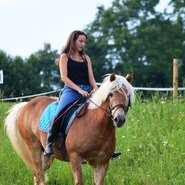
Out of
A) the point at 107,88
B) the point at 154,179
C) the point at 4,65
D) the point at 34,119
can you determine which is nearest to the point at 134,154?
the point at 154,179

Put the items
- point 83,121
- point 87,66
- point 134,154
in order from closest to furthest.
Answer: point 83,121, point 87,66, point 134,154

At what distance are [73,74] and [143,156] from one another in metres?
2.56

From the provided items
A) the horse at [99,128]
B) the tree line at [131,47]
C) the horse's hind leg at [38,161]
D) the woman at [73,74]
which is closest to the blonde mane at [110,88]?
the horse at [99,128]

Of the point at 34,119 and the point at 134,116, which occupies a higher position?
the point at 34,119

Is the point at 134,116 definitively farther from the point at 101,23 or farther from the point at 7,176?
the point at 101,23

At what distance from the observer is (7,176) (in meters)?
8.31

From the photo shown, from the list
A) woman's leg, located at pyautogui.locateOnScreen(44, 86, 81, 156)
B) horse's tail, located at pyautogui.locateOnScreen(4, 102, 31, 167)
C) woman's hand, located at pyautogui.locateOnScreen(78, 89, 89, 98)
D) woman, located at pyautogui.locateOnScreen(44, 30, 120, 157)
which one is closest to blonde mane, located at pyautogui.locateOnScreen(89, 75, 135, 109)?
woman's hand, located at pyautogui.locateOnScreen(78, 89, 89, 98)

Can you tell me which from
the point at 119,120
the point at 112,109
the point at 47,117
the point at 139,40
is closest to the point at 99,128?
the point at 112,109

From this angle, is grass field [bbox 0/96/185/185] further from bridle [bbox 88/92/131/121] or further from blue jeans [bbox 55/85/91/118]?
blue jeans [bbox 55/85/91/118]

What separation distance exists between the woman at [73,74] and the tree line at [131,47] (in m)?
37.3

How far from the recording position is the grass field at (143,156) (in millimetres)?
7629

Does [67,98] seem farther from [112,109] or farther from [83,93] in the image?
[112,109]

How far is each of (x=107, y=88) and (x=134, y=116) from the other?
5174 mm

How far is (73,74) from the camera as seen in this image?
678cm
